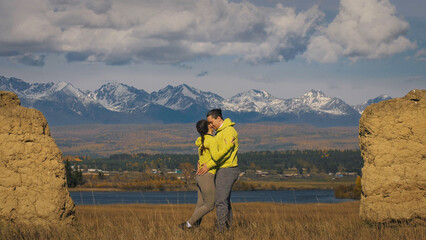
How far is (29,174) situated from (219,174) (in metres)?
4.18

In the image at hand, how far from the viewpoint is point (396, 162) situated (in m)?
13.2

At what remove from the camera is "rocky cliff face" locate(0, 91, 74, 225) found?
12.3 metres

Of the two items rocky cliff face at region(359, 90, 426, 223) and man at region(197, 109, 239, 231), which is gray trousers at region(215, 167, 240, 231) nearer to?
man at region(197, 109, 239, 231)

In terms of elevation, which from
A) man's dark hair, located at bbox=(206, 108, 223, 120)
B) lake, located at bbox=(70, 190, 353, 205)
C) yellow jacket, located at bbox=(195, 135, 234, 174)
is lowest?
lake, located at bbox=(70, 190, 353, 205)

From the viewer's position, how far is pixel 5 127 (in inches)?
495

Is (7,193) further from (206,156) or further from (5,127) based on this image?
(206,156)

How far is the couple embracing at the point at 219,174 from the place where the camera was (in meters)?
11.4

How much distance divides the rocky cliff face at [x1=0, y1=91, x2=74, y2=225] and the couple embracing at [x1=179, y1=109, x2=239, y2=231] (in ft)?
9.52

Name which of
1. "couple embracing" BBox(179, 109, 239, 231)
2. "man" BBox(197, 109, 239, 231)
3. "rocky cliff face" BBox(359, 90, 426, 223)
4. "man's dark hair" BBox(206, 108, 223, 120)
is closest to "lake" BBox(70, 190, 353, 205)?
"rocky cliff face" BBox(359, 90, 426, 223)

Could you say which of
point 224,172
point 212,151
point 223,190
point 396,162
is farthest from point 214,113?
point 396,162

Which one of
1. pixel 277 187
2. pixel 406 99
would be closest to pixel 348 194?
pixel 277 187

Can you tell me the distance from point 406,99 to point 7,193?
9.16 metres

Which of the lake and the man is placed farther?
the lake

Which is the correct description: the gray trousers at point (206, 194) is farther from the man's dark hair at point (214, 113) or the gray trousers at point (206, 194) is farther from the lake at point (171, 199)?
the lake at point (171, 199)
